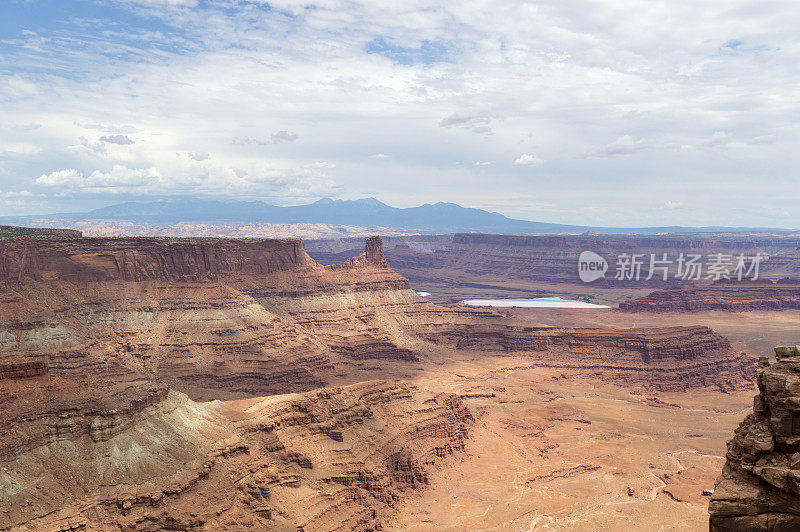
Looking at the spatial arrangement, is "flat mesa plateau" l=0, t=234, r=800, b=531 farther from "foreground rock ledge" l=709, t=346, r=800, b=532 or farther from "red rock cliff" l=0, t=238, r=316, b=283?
"foreground rock ledge" l=709, t=346, r=800, b=532

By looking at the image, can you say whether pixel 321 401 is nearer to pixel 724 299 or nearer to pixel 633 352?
pixel 633 352

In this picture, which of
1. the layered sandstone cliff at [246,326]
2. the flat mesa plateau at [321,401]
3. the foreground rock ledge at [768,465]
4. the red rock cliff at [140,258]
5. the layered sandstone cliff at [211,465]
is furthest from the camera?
the red rock cliff at [140,258]

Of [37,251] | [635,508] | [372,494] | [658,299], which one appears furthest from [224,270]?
[658,299]

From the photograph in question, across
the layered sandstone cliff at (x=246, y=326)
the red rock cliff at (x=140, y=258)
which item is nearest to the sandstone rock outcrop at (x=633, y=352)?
the layered sandstone cliff at (x=246, y=326)

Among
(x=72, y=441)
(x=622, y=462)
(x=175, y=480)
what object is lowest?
(x=622, y=462)

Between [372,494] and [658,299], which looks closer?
[372,494]

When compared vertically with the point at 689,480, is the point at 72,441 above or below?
above

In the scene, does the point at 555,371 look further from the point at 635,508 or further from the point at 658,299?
the point at 658,299

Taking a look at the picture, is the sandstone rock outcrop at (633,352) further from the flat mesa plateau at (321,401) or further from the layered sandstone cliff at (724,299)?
the layered sandstone cliff at (724,299)

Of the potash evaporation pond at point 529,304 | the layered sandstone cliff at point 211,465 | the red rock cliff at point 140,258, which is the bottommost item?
the potash evaporation pond at point 529,304
